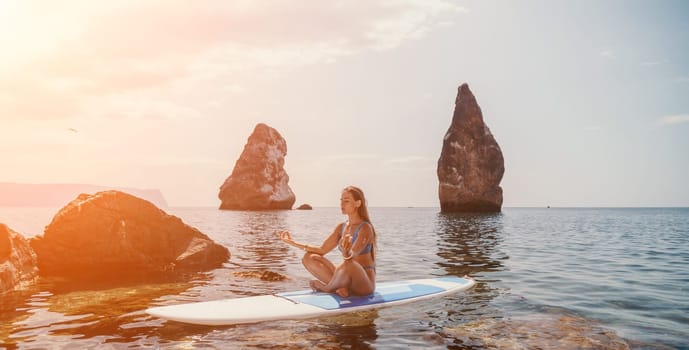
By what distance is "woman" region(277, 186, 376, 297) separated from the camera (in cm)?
831

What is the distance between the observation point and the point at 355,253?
8.46 meters

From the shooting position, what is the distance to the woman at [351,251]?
8.31 metres

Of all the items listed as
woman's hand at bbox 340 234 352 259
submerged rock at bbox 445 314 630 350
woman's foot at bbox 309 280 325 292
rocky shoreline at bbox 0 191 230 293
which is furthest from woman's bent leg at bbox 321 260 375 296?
rocky shoreline at bbox 0 191 230 293

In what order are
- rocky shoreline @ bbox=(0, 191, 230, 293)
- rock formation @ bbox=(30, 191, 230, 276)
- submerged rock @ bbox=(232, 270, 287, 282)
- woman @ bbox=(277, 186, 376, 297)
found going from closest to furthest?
1. woman @ bbox=(277, 186, 376, 297)
2. submerged rock @ bbox=(232, 270, 287, 282)
3. rocky shoreline @ bbox=(0, 191, 230, 293)
4. rock formation @ bbox=(30, 191, 230, 276)

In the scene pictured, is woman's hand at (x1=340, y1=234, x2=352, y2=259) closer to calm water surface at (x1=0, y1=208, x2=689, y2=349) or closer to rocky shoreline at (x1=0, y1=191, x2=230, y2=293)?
calm water surface at (x1=0, y1=208, x2=689, y2=349)

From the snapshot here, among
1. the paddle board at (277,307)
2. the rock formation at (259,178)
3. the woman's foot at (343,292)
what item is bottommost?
the paddle board at (277,307)

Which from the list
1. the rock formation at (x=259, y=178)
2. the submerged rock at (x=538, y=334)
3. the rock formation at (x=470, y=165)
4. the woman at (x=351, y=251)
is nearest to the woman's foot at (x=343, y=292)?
the woman at (x=351, y=251)

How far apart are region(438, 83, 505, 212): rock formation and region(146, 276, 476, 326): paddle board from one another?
74.4 meters

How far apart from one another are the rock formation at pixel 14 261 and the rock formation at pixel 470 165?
74316mm

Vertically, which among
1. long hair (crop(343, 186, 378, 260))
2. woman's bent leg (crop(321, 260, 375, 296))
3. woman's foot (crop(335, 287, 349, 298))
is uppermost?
long hair (crop(343, 186, 378, 260))

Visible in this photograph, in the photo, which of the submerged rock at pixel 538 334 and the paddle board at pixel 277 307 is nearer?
the submerged rock at pixel 538 334

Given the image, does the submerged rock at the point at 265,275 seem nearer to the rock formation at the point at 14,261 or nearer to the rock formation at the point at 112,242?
the rock formation at the point at 112,242

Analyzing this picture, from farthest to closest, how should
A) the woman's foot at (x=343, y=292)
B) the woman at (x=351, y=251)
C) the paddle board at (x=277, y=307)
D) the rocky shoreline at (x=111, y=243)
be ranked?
the rocky shoreline at (x=111, y=243), the woman's foot at (x=343, y=292), the woman at (x=351, y=251), the paddle board at (x=277, y=307)

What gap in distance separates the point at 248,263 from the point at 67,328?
9.68 meters
